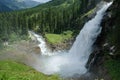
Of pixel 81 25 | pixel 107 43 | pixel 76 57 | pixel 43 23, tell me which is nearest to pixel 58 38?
pixel 81 25

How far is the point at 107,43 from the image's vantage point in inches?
3364

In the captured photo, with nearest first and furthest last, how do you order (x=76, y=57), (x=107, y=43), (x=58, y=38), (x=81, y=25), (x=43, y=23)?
(x=107, y=43) < (x=76, y=57) < (x=81, y=25) < (x=58, y=38) < (x=43, y=23)

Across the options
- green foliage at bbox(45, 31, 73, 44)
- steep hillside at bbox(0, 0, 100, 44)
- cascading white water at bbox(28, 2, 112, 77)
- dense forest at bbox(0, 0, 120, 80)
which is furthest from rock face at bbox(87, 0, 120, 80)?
steep hillside at bbox(0, 0, 100, 44)

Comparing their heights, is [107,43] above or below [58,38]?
below

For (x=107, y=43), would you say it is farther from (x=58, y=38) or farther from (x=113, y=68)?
(x=58, y=38)

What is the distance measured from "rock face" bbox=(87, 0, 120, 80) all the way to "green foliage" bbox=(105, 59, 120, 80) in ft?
4.19

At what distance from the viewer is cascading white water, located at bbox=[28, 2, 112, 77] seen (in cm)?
9338

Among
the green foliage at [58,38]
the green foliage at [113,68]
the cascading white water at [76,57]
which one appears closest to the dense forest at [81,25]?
the green foliage at [113,68]

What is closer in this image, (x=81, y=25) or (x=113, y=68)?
(x=113, y=68)

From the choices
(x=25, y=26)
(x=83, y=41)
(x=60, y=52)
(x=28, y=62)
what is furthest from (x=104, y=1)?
(x=25, y=26)

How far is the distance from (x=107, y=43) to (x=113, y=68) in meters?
13.8

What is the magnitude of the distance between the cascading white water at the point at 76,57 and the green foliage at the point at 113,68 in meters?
11.2

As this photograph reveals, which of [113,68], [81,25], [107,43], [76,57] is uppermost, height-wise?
[81,25]

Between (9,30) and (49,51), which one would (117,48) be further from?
(9,30)
